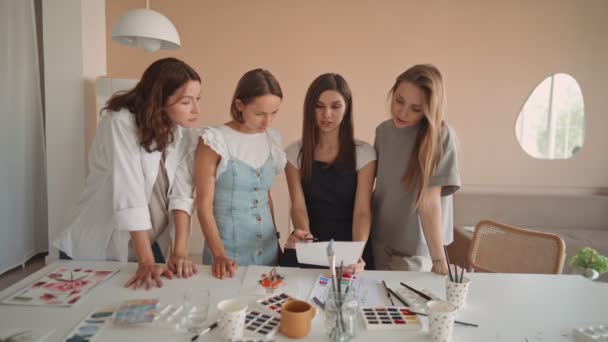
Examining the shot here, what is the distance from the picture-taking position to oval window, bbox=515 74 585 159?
4129 millimetres

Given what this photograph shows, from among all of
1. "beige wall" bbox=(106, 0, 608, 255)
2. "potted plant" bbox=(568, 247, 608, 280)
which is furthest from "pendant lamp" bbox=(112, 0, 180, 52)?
"potted plant" bbox=(568, 247, 608, 280)

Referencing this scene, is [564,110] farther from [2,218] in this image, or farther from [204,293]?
[2,218]

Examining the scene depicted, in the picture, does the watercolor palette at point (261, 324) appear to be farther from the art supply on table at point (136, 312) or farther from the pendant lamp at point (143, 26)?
the pendant lamp at point (143, 26)

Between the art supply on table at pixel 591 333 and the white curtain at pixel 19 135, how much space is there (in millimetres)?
4105

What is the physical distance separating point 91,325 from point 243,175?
2.64ft

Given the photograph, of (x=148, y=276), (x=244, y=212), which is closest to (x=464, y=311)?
(x=244, y=212)

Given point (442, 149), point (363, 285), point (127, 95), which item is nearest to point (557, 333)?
point (363, 285)

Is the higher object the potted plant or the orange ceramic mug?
the orange ceramic mug

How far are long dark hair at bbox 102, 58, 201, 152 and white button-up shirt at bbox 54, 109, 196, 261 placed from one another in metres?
0.03

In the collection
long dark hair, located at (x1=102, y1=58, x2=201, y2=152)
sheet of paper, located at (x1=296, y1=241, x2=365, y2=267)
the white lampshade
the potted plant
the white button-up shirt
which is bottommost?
the potted plant

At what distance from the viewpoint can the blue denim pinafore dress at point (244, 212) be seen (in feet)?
5.64

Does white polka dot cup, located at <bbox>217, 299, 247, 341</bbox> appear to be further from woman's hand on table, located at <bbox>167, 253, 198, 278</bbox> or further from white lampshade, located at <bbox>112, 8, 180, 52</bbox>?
white lampshade, located at <bbox>112, 8, 180, 52</bbox>

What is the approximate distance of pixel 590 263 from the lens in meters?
2.12

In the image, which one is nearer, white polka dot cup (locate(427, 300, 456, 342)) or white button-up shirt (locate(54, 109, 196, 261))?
white polka dot cup (locate(427, 300, 456, 342))
